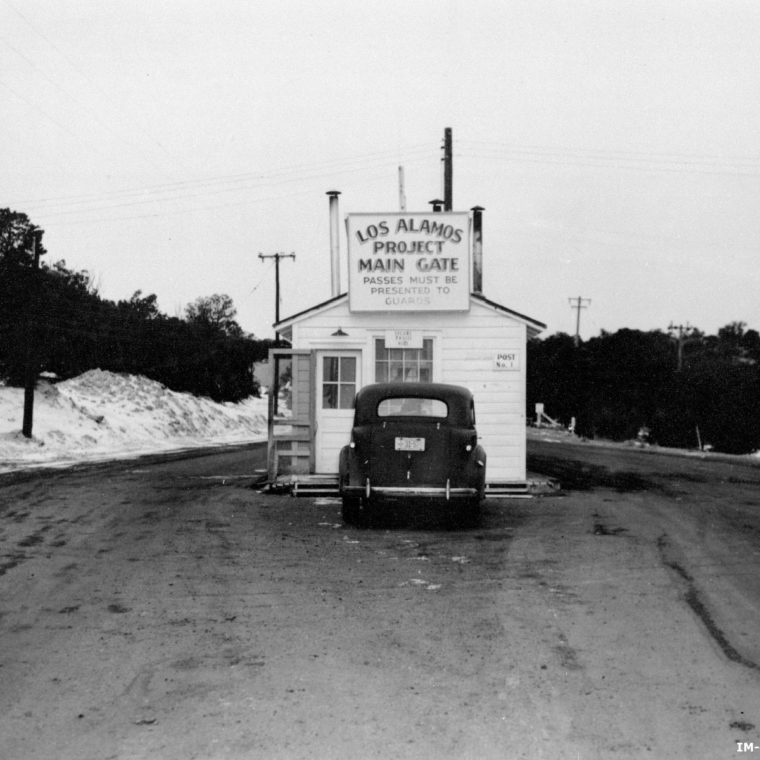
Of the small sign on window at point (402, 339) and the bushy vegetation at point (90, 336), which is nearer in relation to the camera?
the small sign on window at point (402, 339)

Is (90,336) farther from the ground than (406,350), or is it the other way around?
(90,336)

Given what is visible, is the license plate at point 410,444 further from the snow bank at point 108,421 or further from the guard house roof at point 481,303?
the snow bank at point 108,421

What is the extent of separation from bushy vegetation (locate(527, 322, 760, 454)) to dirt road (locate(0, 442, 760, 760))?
3423 cm

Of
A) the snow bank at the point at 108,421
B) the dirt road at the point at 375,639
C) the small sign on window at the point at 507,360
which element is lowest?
the dirt road at the point at 375,639

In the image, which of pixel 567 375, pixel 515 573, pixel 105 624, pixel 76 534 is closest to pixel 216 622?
pixel 105 624

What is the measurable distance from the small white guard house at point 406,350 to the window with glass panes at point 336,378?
0.02m

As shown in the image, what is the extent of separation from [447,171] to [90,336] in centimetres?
2724

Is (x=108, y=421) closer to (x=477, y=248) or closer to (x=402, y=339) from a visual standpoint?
(x=477, y=248)

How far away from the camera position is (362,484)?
1221 cm

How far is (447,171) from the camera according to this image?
25.7 meters

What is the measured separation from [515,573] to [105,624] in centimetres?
383

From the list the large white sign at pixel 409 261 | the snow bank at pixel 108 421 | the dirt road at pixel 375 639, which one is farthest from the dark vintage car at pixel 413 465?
the snow bank at pixel 108 421

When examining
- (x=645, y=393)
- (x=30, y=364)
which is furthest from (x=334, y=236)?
(x=645, y=393)

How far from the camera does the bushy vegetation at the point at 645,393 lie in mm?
45094
